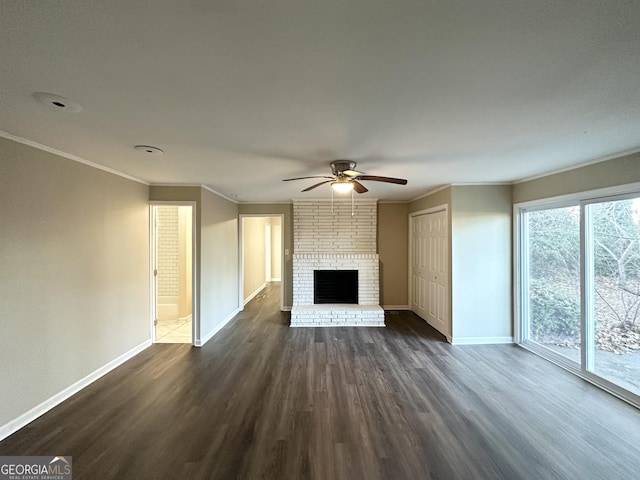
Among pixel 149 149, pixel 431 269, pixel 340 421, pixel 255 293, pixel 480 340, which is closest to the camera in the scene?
pixel 340 421

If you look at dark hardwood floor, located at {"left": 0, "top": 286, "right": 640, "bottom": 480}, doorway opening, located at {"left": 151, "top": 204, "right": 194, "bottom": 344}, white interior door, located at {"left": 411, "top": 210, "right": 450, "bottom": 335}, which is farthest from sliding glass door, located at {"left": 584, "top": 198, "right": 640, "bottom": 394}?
doorway opening, located at {"left": 151, "top": 204, "right": 194, "bottom": 344}

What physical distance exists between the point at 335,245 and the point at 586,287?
12.7 ft

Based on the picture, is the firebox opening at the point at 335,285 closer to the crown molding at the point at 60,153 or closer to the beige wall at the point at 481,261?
the beige wall at the point at 481,261

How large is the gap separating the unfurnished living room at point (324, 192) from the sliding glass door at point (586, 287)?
0.08ft

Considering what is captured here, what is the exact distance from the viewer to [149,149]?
8.36 ft

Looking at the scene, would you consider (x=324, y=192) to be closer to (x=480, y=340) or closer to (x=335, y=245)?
(x=335, y=245)

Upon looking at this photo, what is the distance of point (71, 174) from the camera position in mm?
2785

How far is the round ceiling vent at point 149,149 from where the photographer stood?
98.1 inches

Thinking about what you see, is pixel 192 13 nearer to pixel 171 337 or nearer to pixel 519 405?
pixel 519 405

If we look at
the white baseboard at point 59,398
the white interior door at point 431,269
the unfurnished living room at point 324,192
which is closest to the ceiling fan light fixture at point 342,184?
the unfurnished living room at point 324,192

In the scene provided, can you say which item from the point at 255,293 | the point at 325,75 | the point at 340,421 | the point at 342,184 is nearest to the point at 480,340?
the point at 340,421

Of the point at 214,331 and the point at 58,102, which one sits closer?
the point at 58,102

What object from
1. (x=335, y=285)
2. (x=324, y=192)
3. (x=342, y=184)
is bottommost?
(x=335, y=285)

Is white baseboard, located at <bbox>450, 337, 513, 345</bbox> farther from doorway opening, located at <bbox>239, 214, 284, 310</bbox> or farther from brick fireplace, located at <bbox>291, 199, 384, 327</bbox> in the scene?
doorway opening, located at <bbox>239, 214, 284, 310</bbox>
